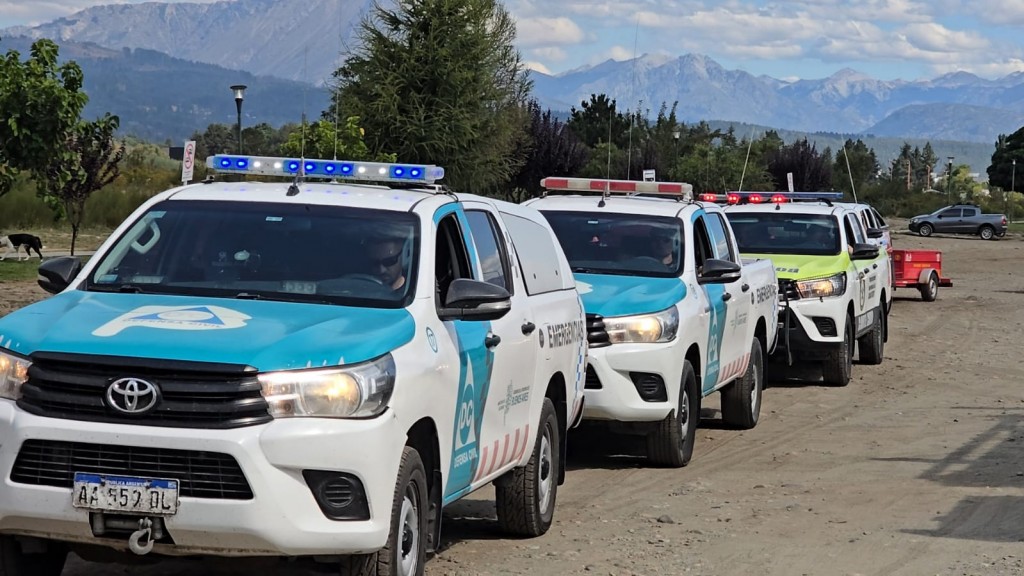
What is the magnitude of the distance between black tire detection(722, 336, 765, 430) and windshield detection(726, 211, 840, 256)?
4.08 metres

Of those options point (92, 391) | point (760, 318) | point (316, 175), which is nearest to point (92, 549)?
point (92, 391)

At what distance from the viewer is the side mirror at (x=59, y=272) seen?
23.4ft

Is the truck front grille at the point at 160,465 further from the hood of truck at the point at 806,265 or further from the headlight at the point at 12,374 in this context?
the hood of truck at the point at 806,265

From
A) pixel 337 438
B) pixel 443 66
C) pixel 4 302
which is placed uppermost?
pixel 443 66

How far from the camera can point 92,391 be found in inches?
229

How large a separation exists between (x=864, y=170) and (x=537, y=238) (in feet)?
326

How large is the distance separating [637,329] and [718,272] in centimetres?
119

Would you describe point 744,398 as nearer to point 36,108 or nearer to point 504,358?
point 504,358

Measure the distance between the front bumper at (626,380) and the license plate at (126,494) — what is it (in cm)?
552

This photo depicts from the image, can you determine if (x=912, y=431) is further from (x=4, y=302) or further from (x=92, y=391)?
(x=4, y=302)

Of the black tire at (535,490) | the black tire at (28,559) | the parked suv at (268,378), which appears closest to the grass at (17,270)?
the black tire at (535,490)

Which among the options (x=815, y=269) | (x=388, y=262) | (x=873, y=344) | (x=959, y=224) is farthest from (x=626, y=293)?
(x=959, y=224)

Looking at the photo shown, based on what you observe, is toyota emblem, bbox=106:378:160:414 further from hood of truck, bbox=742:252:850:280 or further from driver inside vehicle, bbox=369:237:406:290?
hood of truck, bbox=742:252:850:280

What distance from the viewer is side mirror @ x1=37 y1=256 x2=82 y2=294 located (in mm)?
7125
